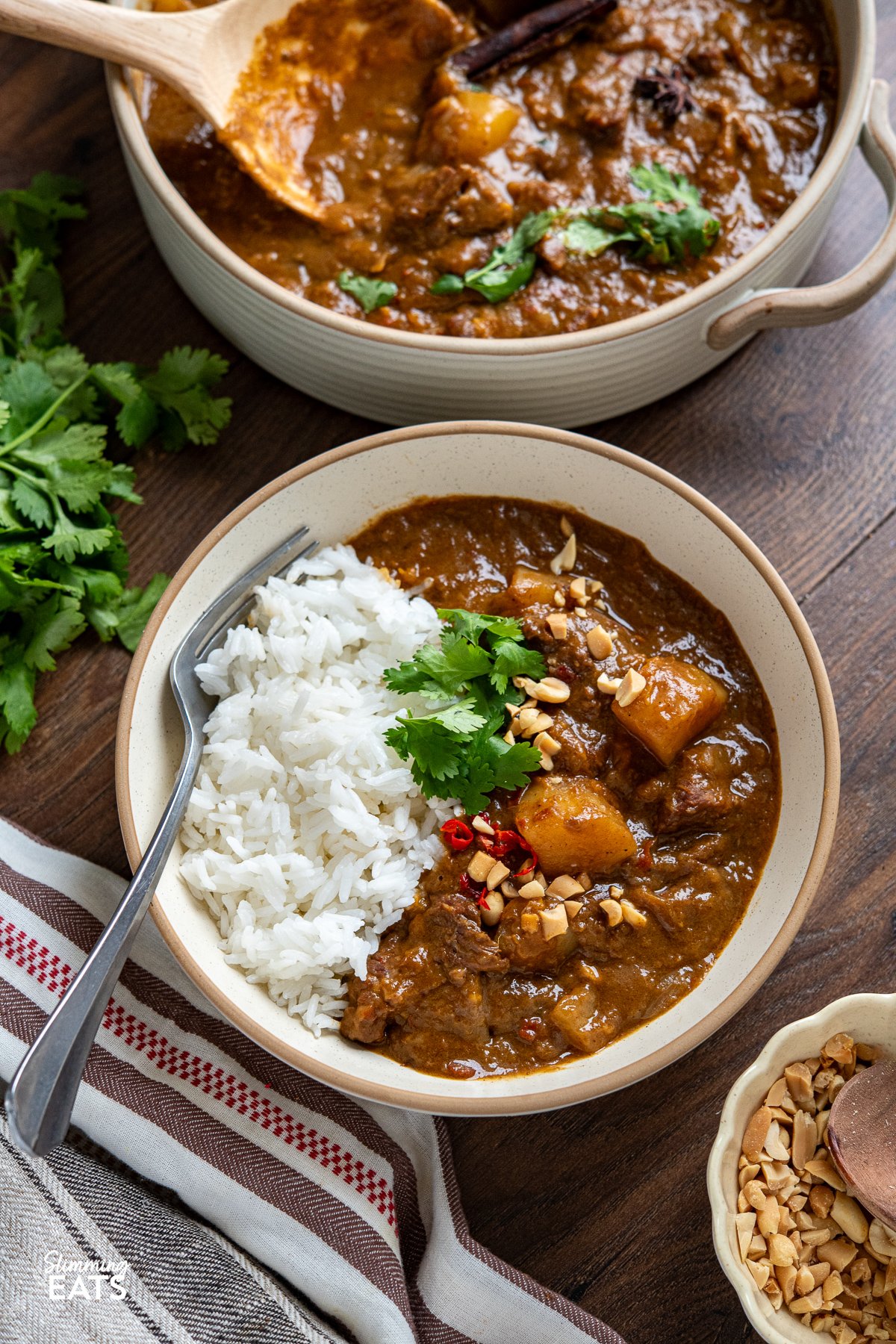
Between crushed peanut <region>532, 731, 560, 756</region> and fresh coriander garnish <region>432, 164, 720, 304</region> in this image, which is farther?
fresh coriander garnish <region>432, 164, 720, 304</region>

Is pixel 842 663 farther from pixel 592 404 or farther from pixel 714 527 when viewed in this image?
pixel 592 404

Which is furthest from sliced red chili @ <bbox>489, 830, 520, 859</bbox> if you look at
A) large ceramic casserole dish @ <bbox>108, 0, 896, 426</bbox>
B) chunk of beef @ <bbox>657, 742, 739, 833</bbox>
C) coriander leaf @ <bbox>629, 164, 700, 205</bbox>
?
coriander leaf @ <bbox>629, 164, 700, 205</bbox>

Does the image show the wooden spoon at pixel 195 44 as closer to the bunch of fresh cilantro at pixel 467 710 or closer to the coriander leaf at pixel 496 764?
the bunch of fresh cilantro at pixel 467 710

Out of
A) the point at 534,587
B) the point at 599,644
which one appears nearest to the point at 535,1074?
the point at 599,644

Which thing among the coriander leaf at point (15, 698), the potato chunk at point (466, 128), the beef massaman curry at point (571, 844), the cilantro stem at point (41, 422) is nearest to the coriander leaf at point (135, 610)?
the coriander leaf at point (15, 698)

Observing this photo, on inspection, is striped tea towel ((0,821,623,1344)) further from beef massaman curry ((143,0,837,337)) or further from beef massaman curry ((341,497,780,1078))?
beef massaman curry ((143,0,837,337))

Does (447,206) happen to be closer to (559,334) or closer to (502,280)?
(502,280)
